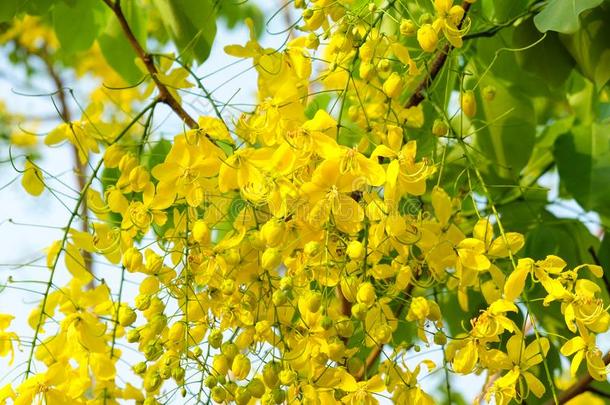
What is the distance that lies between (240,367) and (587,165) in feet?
1.85

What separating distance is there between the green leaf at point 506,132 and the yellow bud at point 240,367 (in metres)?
0.49

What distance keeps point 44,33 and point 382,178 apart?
2505 mm

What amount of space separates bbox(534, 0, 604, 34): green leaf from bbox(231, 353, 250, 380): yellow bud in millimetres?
443

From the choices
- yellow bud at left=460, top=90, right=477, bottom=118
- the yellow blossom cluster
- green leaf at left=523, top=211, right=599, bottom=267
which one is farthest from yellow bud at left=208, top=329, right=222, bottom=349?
green leaf at left=523, top=211, right=599, bottom=267

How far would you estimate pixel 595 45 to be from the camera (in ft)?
3.34

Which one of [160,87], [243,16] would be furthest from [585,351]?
[243,16]

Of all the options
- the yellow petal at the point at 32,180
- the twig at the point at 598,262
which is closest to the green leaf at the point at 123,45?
the yellow petal at the point at 32,180

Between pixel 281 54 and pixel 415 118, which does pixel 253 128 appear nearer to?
pixel 281 54

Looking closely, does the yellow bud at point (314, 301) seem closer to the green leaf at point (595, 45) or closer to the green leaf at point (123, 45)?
the green leaf at point (595, 45)

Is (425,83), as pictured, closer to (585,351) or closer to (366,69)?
(366,69)

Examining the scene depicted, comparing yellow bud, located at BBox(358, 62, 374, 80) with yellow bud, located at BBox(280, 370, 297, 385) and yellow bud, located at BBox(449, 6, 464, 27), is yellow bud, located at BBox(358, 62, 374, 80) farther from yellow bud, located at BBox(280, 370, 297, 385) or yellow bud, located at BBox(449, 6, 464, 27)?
yellow bud, located at BBox(280, 370, 297, 385)

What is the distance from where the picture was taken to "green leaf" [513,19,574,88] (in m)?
1.08

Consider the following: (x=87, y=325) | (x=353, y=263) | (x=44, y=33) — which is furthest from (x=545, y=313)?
(x=44, y=33)

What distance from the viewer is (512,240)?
84cm
